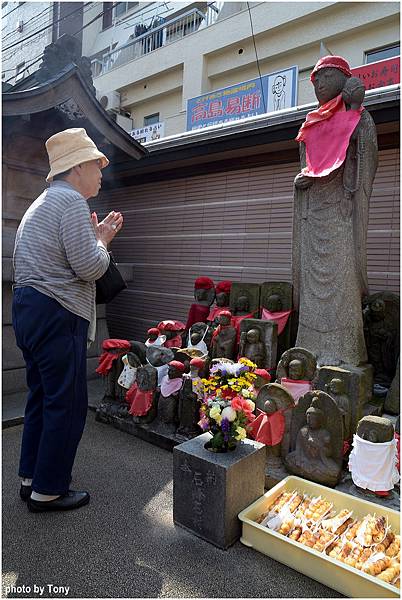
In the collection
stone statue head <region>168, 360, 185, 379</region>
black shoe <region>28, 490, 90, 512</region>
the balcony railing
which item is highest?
the balcony railing

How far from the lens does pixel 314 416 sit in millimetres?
2766

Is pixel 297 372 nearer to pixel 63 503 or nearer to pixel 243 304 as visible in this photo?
pixel 243 304

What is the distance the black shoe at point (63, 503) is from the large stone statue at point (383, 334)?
2.95 meters

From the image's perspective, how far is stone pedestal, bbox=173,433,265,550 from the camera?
2.28 meters

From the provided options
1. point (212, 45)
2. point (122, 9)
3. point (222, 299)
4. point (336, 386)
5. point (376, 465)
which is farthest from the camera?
point (122, 9)

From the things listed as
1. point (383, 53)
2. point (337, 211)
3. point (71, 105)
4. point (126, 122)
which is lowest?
point (337, 211)

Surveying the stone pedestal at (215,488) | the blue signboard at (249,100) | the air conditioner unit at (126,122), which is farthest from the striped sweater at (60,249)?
the air conditioner unit at (126,122)

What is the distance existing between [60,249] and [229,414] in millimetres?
1379

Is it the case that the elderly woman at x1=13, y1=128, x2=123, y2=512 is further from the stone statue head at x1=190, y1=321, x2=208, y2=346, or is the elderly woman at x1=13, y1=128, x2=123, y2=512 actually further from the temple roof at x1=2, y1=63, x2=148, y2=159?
the temple roof at x1=2, y1=63, x2=148, y2=159

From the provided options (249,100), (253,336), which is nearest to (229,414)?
(253,336)

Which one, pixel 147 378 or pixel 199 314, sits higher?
pixel 199 314

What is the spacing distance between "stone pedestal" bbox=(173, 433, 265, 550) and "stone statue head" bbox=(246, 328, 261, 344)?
162 cm

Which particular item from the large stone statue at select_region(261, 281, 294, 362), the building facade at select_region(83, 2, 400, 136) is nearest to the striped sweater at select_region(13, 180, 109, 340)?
the large stone statue at select_region(261, 281, 294, 362)

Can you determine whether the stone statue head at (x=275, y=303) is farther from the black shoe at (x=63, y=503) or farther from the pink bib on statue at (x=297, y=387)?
the black shoe at (x=63, y=503)
